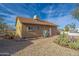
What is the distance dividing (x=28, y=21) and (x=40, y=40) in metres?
0.33

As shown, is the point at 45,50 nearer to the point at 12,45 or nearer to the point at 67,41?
the point at 67,41

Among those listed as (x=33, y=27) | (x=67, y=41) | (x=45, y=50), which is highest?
(x=33, y=27)

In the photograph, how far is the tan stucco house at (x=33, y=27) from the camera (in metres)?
3.20

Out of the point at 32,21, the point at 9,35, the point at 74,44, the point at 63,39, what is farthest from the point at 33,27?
the point at 74,44

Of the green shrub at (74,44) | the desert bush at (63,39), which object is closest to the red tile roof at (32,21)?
the desert bush at (63,39)

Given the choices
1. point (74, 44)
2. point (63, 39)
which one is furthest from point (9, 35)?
point (74, 44)

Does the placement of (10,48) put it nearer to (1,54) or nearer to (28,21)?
(1,54)

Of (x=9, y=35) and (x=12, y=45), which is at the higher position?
(x=9, y=35)

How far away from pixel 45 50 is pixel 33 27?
0.38 meters

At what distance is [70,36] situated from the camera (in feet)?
10.6

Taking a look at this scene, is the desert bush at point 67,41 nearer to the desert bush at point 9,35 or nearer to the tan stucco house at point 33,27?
the tan stucco house at point 33,27

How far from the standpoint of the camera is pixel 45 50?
3.19 metres

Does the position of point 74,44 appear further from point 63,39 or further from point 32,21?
point 32,21

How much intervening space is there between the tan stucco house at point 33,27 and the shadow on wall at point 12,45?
0.10 metres
